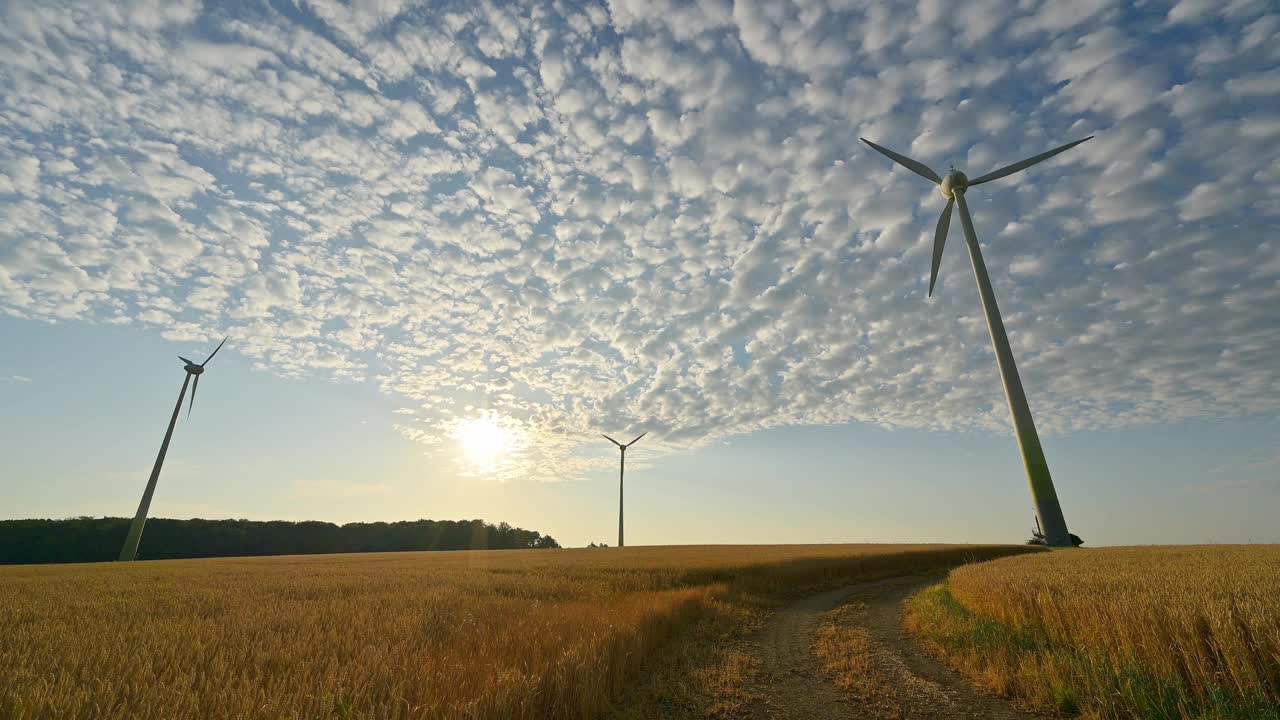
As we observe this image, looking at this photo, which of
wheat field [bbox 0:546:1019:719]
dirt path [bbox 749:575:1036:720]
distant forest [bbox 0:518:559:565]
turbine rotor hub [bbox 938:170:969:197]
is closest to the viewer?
wheat field [bbox 0:546:1019:719]

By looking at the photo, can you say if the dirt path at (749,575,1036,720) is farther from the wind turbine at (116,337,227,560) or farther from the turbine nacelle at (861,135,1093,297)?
the wind turbine at (116,337,227,560)

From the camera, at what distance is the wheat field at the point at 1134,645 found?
7410mm

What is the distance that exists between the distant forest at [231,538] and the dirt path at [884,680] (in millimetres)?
115718

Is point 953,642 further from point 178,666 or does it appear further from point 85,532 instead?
point 85,532

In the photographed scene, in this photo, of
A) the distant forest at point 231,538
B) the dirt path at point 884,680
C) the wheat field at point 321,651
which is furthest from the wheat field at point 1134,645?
the distant forest at point 231,538

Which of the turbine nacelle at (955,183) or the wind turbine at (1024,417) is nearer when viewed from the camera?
the wind turbine at (1024,417)

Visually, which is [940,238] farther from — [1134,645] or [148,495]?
[148,495]

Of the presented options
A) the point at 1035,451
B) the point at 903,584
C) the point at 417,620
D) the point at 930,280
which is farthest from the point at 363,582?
the point at 930,280

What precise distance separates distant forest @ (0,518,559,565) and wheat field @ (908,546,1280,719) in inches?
4763

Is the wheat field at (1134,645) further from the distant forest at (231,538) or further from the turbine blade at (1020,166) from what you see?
the distant forest at (231,538)

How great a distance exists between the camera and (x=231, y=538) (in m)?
104

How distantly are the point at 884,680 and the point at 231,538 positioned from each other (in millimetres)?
128442

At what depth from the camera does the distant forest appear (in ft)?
282

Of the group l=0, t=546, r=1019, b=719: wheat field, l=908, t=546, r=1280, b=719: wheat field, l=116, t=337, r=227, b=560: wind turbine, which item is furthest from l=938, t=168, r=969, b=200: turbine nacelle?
l=116, t=337, r=227, b=560: wind turbine
